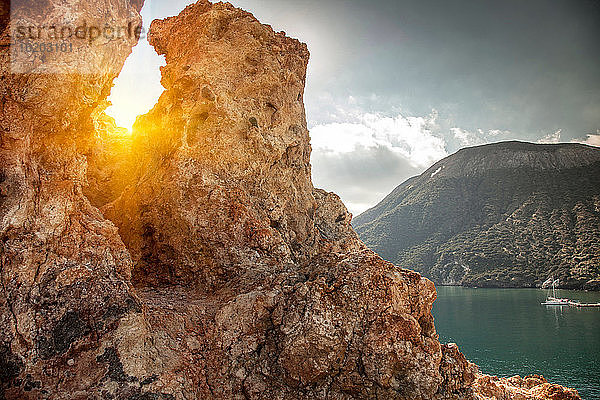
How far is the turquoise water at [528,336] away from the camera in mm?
33469

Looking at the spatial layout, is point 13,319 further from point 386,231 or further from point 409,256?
point 386,231

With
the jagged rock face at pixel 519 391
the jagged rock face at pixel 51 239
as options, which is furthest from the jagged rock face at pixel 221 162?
the jagged rock face at pixel 519 391

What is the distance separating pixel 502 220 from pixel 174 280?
118419 mm

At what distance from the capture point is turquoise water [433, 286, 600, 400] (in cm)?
3347

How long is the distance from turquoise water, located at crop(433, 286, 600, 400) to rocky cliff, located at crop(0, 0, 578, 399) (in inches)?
1091

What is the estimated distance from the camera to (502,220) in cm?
11006

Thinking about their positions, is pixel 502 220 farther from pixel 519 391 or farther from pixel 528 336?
pixel 519 391

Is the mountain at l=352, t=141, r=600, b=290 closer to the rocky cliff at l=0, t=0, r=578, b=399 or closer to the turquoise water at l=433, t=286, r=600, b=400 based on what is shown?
the turquoise water at l=433, t=286, r=600, b=400

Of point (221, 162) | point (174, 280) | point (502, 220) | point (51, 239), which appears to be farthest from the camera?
point (502, 220)

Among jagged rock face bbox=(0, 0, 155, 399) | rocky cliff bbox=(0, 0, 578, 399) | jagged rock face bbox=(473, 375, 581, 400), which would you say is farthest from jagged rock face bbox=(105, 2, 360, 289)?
jagged rock face bbox=(473, 375, 581, 400)

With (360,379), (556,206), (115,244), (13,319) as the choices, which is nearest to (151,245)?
(115,244)

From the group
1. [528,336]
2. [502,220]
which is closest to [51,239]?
[528,336]

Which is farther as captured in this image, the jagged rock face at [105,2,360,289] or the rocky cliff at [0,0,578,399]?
the jagged rock face at [105,2,360,289]

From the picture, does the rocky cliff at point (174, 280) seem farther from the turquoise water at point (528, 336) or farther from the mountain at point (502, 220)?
the mountain at point (502, 220)
